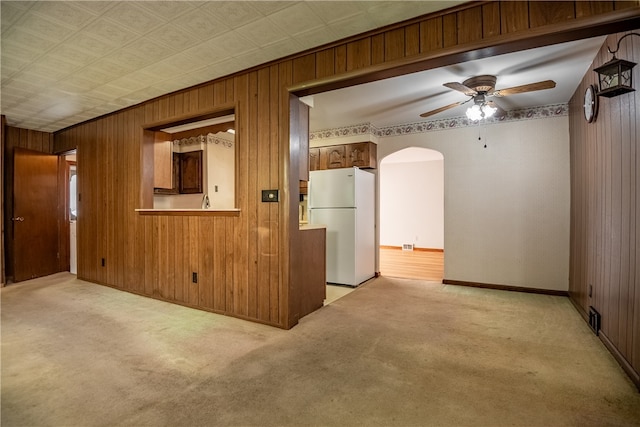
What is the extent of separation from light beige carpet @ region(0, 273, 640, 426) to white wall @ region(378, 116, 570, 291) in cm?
90

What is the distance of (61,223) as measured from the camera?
5.35 m

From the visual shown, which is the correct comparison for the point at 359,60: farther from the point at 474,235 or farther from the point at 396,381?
the point at 474,235

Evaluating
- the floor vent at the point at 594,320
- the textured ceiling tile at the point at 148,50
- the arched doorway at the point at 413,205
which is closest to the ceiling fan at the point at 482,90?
the floor vent at the point at 594,320

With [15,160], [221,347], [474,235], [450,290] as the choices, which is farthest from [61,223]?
[474,235]

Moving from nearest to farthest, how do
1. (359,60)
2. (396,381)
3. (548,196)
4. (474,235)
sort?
(396,381)
(359,60)
(548,196)
(474,235)

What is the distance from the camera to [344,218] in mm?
4594

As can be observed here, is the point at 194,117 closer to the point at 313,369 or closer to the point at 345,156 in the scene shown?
the point at 345,156

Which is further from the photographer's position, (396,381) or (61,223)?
(61,223)

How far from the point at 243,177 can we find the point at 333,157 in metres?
2.46

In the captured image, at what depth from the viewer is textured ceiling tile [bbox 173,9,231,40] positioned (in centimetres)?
218

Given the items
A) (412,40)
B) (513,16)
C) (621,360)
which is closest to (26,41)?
(412,40)

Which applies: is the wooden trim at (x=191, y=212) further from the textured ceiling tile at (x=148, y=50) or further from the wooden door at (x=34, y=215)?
the wooden door at (x=34, y=215)

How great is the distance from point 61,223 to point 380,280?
542 centimetres

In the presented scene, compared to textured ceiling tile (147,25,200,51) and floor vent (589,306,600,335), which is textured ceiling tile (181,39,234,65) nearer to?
textured ceiling tile (147,25,200,51)
